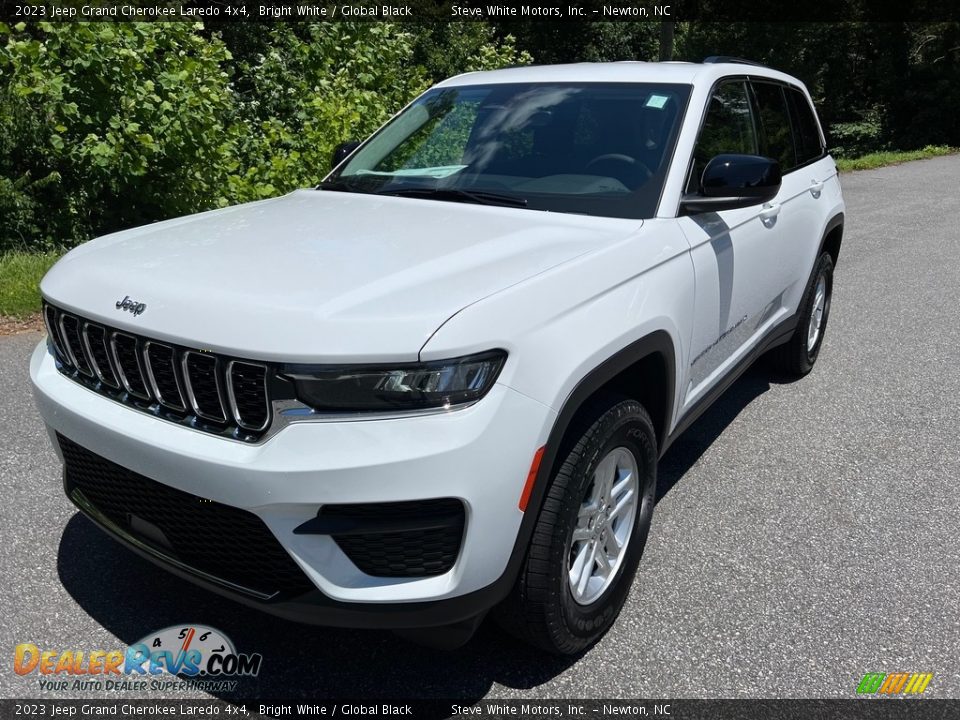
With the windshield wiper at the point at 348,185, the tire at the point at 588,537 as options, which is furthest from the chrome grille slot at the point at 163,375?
the windshield wiper at the point at 348,185

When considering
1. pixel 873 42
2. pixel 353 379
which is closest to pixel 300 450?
pixel 353 379

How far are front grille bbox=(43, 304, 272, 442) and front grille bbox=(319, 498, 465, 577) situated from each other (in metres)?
0.34

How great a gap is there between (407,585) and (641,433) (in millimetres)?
1013

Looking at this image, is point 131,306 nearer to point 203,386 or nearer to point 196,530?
point 203,386

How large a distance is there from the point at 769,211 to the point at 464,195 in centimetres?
155

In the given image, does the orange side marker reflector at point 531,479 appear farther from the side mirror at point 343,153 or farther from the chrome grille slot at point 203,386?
the side mirror at point 343,153

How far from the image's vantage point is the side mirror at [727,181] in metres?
3.14

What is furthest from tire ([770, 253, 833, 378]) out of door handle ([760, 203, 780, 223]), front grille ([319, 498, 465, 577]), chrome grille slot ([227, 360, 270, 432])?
chrome grille slot ([227, 360, 270, 432])

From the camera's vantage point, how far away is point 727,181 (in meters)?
3.14

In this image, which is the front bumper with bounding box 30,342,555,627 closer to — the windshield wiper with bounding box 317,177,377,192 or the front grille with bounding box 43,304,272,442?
the front grille with bounding box 43,304,272,442

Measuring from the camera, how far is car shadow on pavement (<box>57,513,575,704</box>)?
8.41 feet

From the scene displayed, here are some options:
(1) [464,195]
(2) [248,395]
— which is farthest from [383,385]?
(1) [464,195]

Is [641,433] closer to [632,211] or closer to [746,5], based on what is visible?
[632,211]

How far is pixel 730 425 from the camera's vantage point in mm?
4656
